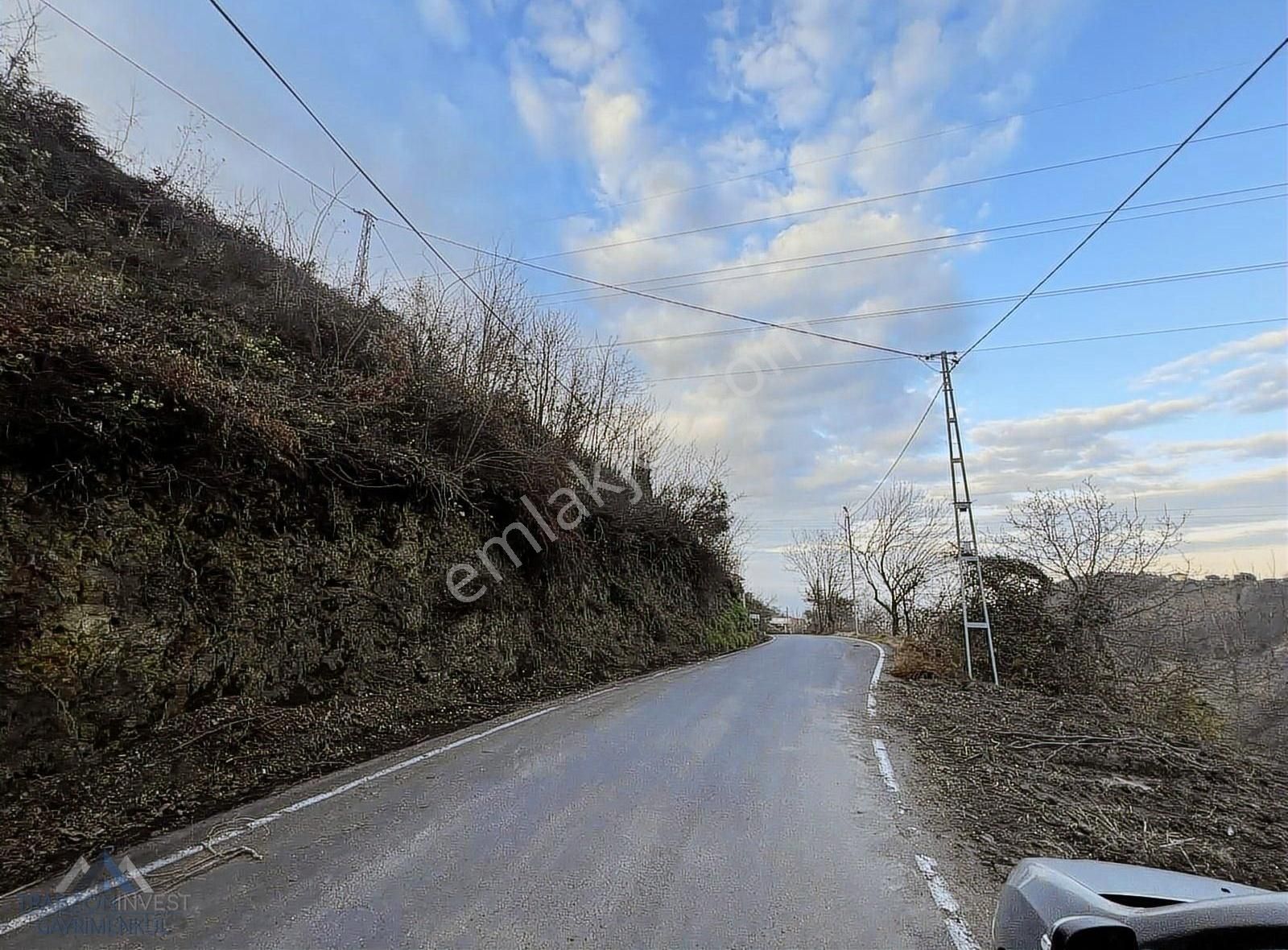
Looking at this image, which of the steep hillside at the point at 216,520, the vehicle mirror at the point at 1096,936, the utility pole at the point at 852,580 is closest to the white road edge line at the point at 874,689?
the steep hillside at the point at 216,520

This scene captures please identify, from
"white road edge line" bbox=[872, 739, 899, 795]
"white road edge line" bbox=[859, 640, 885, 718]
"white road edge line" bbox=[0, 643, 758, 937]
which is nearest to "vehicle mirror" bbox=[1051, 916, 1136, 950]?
"white road edge line" bbox=[872, 739, 899, 795]

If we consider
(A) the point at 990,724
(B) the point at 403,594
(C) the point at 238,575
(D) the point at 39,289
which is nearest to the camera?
(D) the point at 39,289

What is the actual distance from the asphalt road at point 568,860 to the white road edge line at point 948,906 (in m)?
0.06

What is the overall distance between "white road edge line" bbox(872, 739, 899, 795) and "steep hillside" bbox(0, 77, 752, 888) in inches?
199

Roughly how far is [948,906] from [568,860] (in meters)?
2.19

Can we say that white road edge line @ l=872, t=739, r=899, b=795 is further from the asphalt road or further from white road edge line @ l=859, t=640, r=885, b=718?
white road edge line @ l=859, t=640, r=885, b=718

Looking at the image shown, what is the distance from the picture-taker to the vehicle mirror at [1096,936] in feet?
5.17

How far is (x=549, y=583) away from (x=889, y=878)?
10.8 meters

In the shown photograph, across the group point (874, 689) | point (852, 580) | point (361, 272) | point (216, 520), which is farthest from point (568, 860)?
point (852, 580)

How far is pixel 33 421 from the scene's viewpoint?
5.68m

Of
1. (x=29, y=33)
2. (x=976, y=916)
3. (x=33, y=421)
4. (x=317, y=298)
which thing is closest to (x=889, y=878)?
(x=976, y=916)

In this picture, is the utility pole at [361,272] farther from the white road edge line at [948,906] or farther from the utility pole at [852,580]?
the utility pole at [852,580]

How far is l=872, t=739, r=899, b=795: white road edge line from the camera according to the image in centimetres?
578

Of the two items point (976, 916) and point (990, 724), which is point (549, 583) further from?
point (976, 916)
